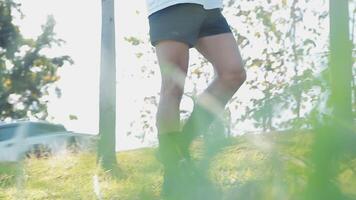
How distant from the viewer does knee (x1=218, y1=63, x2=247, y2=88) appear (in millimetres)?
2693

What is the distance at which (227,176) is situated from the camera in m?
2.43

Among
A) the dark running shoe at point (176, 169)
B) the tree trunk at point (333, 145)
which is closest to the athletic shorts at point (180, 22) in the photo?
the dark running shoe at point (176, 169)

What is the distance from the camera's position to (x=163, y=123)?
2.63 meters

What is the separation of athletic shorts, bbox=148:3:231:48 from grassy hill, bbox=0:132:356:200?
0.45 metres

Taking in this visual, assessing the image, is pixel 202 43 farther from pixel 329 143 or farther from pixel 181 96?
pixel 329 143

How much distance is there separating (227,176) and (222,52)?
57cm

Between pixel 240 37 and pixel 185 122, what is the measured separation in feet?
34.1

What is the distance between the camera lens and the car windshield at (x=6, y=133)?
13663mm

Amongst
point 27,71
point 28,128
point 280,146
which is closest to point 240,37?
point 28,128

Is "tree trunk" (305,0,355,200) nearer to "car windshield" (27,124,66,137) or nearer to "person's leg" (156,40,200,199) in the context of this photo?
"person's leg" (156,40,200,199)

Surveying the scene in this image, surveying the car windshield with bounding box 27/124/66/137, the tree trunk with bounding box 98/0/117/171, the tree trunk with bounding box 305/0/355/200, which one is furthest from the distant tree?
the tree trunk with bounding box 305/0/355/200

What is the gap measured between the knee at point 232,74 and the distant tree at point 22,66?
21.0 metres

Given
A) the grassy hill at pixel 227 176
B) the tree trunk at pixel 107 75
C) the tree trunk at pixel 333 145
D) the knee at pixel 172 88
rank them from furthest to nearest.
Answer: the tree trunk at pixel 107 75, the knee at pixel 172 88, the grassy hill at pixel 227 176, the tree trunk at pixel 333 145

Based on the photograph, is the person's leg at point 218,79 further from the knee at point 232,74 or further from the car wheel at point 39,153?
the car wheel at point 39,153
